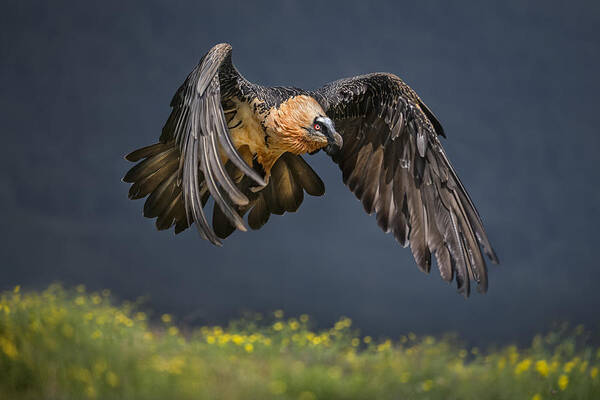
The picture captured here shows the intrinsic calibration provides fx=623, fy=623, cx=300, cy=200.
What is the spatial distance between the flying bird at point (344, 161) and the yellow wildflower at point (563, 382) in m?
0.95

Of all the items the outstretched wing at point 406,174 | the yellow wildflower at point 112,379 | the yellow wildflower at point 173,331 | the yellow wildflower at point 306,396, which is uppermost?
the outstretched wing at point 406,174

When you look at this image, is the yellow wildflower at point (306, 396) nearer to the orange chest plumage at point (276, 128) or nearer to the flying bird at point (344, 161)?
the flying bird at point (344, 161)

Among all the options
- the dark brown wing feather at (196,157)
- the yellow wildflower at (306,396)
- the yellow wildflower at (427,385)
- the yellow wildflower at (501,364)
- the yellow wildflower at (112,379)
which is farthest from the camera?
the yellow wildflower at (501,364)

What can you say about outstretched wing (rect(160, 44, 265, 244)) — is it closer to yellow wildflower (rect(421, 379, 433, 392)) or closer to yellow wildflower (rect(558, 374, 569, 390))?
yellow wildflower (rect(421, 379, 433, 392))

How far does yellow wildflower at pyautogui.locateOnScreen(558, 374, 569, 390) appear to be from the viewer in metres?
5.08

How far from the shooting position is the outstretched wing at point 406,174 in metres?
5.71

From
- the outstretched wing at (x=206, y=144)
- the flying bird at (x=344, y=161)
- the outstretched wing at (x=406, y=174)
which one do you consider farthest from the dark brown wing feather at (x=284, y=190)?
the outstretched wing at (x=206, y=144)

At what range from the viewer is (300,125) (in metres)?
5.48

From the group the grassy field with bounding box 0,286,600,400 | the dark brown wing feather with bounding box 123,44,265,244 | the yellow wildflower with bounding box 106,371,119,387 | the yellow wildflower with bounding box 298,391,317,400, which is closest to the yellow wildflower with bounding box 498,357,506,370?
the grassy field with bounding box 0,286,600,400

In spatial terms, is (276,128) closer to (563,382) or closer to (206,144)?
(206,144)

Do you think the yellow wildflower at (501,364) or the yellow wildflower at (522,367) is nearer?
the yellow wildflower at (522,367)

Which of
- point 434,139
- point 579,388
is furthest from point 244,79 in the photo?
point 579,388

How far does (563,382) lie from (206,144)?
11.3 ft

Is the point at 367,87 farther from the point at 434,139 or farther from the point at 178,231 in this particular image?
the point at 178,231
